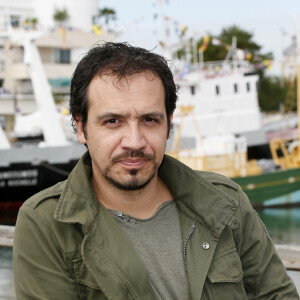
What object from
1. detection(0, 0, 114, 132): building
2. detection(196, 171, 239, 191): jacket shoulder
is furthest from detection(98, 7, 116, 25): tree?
detection(196, 171, 239, 191): jacket shoulder

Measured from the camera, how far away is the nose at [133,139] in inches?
70.9

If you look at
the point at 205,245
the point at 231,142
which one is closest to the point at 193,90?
the point at 231,142

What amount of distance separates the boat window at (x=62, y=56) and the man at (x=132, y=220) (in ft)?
99.8

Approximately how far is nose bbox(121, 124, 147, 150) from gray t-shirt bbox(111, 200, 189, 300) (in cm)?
21

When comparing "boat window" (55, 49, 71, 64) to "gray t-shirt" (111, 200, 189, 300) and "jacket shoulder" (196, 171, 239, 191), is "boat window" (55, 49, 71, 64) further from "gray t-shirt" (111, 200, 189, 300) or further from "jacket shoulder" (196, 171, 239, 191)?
"gray t-shirt" (111, 200, 189, 300)

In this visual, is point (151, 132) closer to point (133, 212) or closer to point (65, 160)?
point (133, 212)

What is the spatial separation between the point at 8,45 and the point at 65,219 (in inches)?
1144

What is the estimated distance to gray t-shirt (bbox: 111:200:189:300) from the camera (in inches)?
71.5

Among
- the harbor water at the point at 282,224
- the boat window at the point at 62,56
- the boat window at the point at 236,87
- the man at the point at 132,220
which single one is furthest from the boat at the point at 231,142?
the man at the point at 132,220

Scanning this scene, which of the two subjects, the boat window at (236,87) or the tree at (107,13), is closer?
the boat window at (236,87)

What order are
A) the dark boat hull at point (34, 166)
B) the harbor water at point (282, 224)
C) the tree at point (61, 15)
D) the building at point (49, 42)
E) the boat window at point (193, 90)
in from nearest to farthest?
the harbor water at point (282, 224) → the dark boat hull at point (34, 166) → the boat window at point (193, 90) → the building at point (49, 42) → the tree at point (61, 15)

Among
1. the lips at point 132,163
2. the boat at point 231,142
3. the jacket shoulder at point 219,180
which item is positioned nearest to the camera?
the lips at point 132,163

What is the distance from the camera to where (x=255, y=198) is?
19.8 metres

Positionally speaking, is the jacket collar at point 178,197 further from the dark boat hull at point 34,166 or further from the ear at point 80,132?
the dark boat hull at point 34,166
